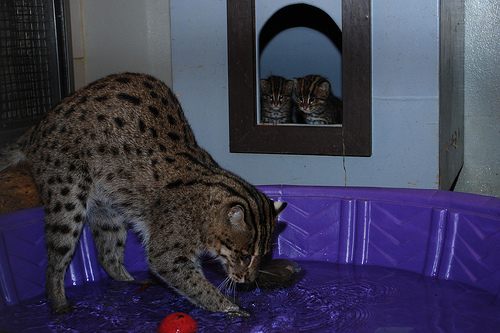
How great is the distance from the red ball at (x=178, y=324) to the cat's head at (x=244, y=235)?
43 centimetres

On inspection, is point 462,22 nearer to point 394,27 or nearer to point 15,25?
point 394,27

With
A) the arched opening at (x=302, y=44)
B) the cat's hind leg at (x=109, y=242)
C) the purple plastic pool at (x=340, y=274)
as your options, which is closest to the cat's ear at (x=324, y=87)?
the arched opening at (x=302, y=44)

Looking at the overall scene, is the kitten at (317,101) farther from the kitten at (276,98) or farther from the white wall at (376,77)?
the white wall at (376,77)

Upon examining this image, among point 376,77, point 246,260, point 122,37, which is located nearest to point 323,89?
point 376,77

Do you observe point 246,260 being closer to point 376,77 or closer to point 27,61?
point 376,77

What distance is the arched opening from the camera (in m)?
7.29

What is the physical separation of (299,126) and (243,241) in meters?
1.63

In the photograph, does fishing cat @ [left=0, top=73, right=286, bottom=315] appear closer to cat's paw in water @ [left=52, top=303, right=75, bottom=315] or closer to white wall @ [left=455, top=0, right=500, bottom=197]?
cat's paw in water @ [left=52, top=303, right=75, bottom=315]

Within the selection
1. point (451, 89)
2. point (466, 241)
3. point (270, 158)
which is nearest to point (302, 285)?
point (466, 241)

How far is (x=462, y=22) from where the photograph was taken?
6.23 m

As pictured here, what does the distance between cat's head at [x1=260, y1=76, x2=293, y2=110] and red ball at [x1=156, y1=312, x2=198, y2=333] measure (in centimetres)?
402

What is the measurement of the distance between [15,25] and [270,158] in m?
2.71

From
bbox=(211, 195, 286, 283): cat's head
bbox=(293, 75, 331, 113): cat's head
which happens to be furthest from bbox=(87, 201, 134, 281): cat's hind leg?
bbox=(293, 75, 331, 113): cat's head

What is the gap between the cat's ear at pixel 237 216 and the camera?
335 centimetres
